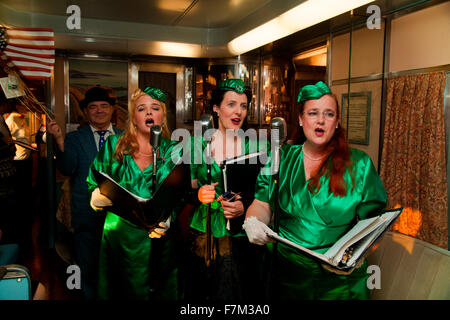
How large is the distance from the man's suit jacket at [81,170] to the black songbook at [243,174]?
49.0 inches

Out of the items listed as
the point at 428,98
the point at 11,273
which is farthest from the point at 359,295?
the point at 428,98

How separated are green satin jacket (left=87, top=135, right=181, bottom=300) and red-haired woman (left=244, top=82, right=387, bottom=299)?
0.61 metres

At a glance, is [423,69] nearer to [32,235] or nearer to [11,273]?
[11,273]

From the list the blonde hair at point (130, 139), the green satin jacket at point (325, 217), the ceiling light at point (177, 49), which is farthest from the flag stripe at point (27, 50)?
the green satin jacket at point (325, 217)

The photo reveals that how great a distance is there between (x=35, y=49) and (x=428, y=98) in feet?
10.8

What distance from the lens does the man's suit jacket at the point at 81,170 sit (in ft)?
8.74

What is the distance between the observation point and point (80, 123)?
4930mm

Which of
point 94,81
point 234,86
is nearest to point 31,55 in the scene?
point 94,81

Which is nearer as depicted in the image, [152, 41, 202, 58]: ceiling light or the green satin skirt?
the green satin skirt

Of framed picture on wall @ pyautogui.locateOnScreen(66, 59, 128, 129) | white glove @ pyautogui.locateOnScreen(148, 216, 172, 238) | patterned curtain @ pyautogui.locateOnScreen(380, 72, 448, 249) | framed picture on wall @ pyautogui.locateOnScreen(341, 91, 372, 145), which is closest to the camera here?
white glove @ pyautogui.locateOnScreen(148, 216, 172, 238)

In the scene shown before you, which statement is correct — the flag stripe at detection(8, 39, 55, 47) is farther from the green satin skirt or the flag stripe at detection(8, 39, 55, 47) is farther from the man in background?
the green satin skirt

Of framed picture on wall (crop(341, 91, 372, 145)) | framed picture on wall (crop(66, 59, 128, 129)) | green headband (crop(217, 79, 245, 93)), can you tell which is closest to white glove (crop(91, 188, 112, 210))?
green headband (crop(217, 79, 245, 93))

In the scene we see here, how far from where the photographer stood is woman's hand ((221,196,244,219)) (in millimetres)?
1826

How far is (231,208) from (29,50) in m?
2.44
